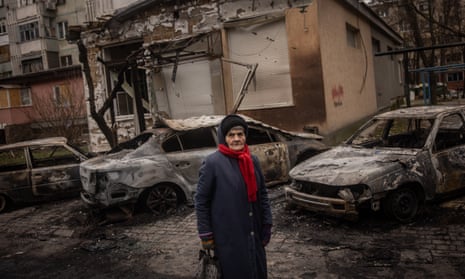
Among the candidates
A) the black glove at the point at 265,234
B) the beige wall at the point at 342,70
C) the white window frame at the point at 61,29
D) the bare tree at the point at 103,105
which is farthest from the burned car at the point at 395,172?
the white window frame at the point at 61,29

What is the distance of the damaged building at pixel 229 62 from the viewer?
37.1 ft

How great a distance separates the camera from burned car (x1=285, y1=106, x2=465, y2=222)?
5.38 meters

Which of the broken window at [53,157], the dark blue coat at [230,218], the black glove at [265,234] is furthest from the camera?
the broken window at [53,157]

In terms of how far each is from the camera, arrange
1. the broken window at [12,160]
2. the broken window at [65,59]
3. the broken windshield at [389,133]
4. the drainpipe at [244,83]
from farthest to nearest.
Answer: the broken window at [65,59] → the drainpipe at [244,83] → the broken window at [12,160] → the broken windshield at [389,133]

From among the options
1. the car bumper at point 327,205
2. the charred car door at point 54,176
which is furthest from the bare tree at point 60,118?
the car bumper at point 327,205

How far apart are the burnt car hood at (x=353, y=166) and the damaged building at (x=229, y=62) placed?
15.7ft

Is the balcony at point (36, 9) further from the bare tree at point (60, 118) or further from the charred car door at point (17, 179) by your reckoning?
the charred car door at point (17, 179)

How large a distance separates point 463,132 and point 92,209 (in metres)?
6.23

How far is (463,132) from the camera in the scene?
646 centimetres

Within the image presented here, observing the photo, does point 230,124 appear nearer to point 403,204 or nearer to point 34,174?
point 403,204

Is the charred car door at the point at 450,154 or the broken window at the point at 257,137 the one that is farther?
the broken window at the point at 257,137

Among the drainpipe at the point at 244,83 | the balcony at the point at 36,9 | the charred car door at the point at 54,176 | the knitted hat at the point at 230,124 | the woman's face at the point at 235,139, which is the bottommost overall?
the charred car door at the point at 54,176

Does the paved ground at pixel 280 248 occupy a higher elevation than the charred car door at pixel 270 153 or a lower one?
lower

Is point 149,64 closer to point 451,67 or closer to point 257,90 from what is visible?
point 257,90
